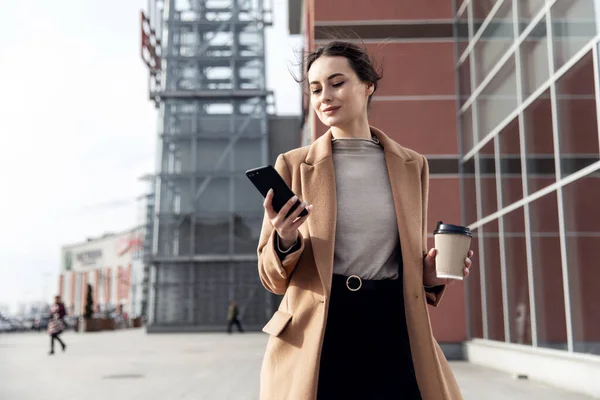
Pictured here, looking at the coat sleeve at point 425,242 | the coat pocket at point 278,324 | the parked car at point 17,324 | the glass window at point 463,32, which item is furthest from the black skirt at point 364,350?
the parked car at point 17,324

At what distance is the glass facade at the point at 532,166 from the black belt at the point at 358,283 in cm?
678

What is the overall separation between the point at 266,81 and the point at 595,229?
26.5 meters

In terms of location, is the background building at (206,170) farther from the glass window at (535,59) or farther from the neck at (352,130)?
the neck at (352,130)

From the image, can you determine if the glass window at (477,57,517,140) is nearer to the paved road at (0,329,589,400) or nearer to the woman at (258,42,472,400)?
the paved road at (0,329,589,400)

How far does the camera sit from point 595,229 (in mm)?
8234

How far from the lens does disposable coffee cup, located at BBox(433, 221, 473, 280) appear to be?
211 cm

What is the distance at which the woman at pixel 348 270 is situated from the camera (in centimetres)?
205

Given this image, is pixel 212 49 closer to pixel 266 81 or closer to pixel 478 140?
pixel 266 81

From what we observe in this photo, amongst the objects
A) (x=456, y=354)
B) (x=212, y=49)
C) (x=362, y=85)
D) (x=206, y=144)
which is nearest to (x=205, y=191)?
(x=206, y=144)

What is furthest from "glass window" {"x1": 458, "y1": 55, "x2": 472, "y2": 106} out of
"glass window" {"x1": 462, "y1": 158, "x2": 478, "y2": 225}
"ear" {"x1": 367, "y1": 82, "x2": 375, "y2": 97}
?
"ear" {"x1": 367, "y1": 82, "x2": 375, "y2": 97}

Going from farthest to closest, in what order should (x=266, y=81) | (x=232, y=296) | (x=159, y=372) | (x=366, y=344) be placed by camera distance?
1. (x=266, y=81)
2. (x=232, y=296)
3. (x=159, y=372)
4. (x=366, y=344)

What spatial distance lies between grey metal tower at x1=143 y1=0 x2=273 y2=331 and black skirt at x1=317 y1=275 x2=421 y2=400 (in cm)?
2936

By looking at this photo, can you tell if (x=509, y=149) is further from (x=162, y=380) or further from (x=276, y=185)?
(x=276, y=185)

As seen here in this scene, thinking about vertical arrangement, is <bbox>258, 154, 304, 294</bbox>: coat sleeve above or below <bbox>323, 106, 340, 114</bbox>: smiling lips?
below
